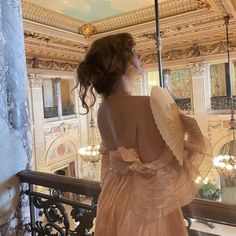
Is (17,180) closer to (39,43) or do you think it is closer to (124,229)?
(124,229)

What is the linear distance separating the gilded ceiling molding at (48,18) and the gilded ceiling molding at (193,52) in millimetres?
3007

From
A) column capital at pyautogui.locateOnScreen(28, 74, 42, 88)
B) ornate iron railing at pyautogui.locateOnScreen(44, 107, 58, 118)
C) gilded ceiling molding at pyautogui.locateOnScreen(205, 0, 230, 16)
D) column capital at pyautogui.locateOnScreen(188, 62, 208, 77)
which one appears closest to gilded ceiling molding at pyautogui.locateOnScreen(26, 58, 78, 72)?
column capital at pyautogui.locateOnScreen(28, 74, 42, 88)

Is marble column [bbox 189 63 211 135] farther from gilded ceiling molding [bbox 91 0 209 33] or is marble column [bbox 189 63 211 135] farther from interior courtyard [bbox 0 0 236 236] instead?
gilded ceiling molding [bbox 91 0 209 33]

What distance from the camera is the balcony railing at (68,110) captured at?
10.0 m

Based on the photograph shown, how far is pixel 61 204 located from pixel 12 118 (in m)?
0.59

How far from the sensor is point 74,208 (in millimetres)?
1455

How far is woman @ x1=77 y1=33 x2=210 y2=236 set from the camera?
92 centimetres

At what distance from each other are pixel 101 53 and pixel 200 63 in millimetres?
8029

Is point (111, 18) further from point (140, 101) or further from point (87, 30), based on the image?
point (140, 101)

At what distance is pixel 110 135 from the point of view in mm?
1028

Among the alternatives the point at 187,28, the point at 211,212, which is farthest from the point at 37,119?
the point at 211,212

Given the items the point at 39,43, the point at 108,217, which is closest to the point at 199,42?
the point at 39,43

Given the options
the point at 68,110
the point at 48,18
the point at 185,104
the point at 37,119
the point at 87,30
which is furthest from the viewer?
the point at 68,110

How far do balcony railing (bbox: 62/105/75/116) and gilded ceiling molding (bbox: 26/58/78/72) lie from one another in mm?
1233
